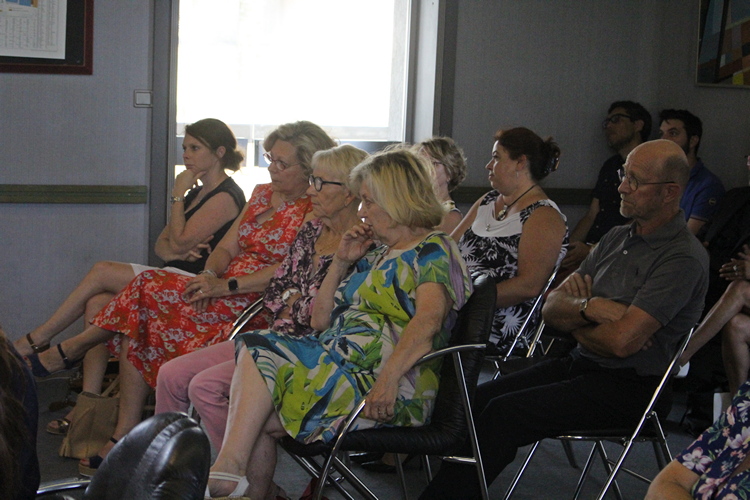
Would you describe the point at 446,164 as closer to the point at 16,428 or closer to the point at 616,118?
the point at 616,118

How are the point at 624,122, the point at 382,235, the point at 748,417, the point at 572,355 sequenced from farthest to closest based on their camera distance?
the point at 624,122
the point at 572,355
the point at 382,235
the point at 748,417

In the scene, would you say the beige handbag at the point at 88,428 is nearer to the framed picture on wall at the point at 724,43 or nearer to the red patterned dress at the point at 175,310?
the red patterned dress at the point at 175,310

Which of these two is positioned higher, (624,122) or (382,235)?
(624,122)

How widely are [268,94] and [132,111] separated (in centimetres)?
79

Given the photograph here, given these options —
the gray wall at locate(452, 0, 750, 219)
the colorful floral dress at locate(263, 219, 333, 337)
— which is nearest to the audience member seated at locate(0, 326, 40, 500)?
the colorful floral dress at locate(263, 219, 333, 337)

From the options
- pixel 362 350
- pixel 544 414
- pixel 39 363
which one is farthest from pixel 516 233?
pixel 39 363

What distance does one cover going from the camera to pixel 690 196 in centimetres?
441

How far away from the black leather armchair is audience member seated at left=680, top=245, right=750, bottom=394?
296 cm

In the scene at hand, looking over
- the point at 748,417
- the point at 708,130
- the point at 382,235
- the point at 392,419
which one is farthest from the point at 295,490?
the point at 708,130

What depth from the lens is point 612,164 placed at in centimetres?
507

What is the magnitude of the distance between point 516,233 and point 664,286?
800 millimetres

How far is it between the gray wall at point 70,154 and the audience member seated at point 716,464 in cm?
336

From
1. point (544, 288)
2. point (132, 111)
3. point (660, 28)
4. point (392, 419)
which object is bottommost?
point (392, 419)

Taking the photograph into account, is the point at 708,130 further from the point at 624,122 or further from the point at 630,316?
the point at 630,316
